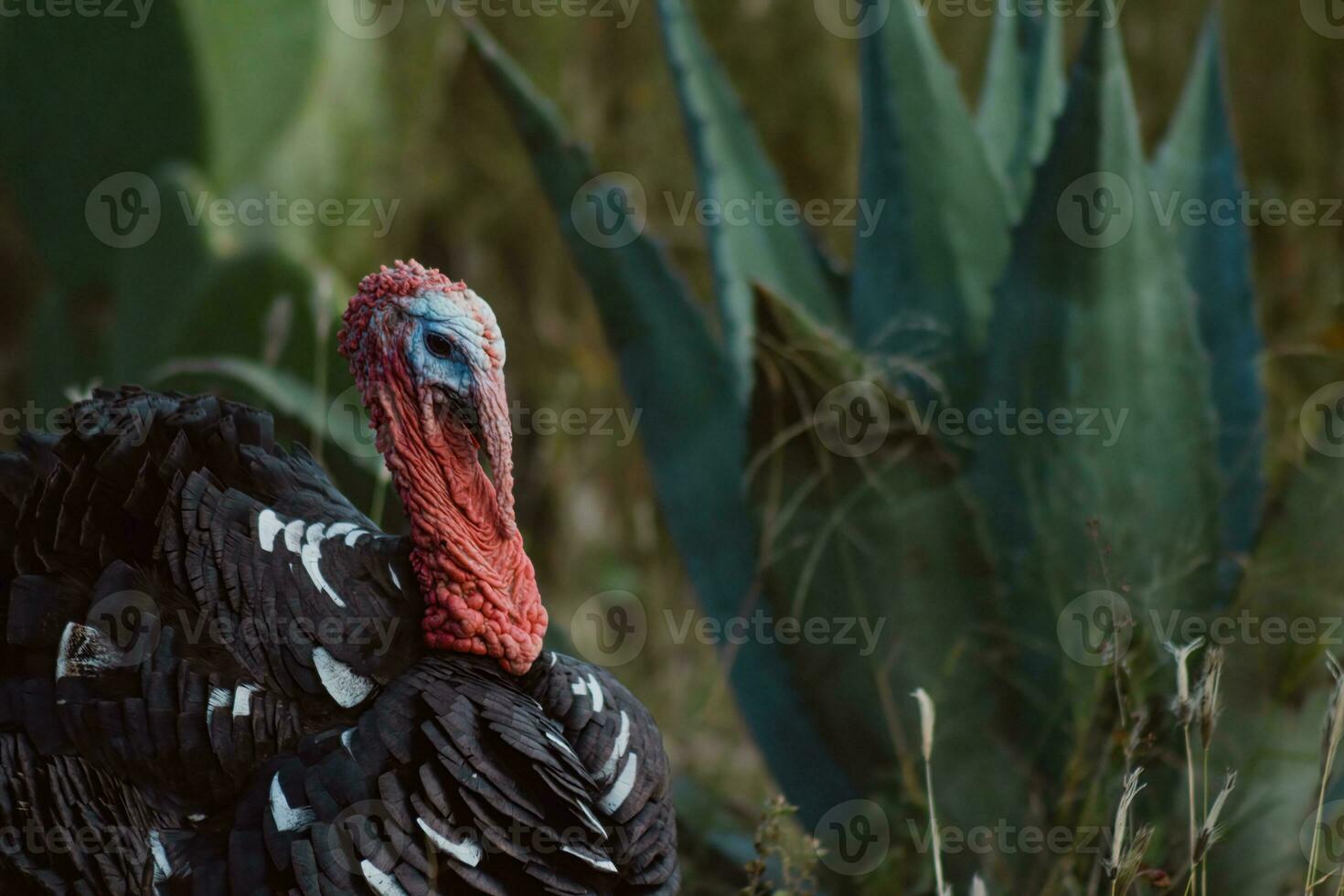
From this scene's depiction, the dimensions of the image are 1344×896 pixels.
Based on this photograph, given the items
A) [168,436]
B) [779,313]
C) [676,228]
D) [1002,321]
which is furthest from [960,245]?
[676,228]

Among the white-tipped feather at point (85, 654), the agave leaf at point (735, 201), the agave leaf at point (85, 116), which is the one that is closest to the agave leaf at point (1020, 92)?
the agave leaf at point (735, 201)

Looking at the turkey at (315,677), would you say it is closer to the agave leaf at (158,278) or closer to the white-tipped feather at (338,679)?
the white-tipped feather at (338,679)

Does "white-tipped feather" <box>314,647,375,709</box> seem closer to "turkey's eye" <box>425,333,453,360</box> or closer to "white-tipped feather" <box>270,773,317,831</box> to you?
"white-tipped feather" <box>270,773,317,831</box>

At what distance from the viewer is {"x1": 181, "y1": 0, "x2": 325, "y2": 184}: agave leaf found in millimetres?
3486

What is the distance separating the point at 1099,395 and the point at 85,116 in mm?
2709

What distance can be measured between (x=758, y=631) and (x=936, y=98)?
939mm

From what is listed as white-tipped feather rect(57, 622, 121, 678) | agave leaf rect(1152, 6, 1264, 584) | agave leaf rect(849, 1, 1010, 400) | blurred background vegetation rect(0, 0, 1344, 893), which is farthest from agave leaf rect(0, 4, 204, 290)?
agave leaf rect(1152, 6, 1264, 584)

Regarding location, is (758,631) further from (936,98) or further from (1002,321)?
(936,98)

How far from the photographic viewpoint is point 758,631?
2.36 metres

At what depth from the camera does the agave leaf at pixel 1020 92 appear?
248 centimetres

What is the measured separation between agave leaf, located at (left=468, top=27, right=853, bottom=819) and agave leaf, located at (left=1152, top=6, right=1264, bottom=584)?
2.52ft

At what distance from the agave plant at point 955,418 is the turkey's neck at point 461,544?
22.8 inches

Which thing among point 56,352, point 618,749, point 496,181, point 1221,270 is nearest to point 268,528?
point 618,749

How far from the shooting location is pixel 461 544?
1.62 m
